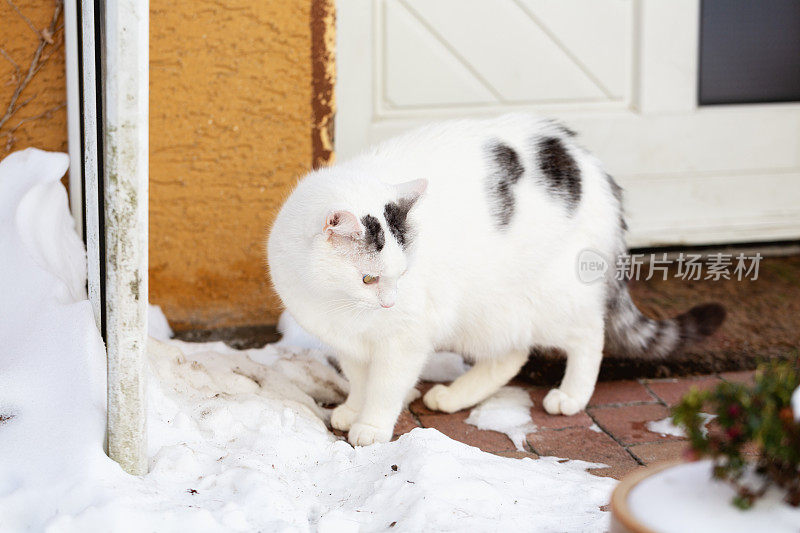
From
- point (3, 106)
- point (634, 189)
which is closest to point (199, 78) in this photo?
point (3, 106)

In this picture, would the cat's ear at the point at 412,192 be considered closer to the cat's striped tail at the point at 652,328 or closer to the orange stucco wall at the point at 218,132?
the cat's striped tail at the point at 652,328

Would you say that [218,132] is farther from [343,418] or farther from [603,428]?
[603,428]

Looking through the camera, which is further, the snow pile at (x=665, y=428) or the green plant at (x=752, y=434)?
the snow pile at (x=665, y=428)

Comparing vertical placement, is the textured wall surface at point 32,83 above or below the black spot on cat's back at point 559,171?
above

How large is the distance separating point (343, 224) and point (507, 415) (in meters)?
1.16

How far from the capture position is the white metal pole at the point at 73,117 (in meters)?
3.48

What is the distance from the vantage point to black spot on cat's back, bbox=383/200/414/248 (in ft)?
8.99

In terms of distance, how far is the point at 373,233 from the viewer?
8.71ft

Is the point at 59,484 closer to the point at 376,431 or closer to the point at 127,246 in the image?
the point at 127,246

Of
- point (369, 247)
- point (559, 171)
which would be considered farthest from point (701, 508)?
point (559, 171)

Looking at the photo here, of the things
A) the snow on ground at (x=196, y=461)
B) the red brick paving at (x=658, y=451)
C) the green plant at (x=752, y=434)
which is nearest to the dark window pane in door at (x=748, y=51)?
the red brick paving at (x=658, y=451)

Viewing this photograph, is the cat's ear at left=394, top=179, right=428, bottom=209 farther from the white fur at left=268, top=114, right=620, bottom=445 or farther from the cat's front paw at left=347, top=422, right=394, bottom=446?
the cat's front paw at left=347, top=422, right=394, bottom=446

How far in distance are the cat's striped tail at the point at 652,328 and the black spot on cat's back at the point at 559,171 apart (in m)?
0.42

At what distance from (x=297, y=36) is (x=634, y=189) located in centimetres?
191
